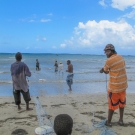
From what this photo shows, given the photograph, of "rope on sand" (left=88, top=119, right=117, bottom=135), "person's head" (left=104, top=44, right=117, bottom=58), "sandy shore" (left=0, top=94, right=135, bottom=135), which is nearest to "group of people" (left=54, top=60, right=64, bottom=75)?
"sandy shore" (left=0, top=94, right=135, bottom=135)

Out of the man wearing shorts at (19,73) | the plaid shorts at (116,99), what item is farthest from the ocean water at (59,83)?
the man wearing shorts at (19,73)

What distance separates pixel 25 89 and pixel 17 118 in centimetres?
93

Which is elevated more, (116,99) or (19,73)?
(19,73)

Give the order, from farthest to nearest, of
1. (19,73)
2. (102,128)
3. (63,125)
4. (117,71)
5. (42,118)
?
(19,73)
(42,118)
(102,128)
(117,71)
(63,125)

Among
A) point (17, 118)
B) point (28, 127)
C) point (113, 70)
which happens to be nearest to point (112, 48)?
point (113, 70)

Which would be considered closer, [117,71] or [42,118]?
[117,71]

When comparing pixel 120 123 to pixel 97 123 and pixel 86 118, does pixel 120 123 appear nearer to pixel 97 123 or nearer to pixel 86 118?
pixel 97 123

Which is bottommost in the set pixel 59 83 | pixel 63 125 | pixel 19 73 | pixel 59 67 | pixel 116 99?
pixel 59 83

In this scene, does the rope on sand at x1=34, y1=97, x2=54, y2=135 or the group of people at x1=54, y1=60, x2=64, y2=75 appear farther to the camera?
the group of people at x1=54, y1=60, x2=64, y2=75

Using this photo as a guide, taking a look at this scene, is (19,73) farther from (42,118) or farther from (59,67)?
(59,67)

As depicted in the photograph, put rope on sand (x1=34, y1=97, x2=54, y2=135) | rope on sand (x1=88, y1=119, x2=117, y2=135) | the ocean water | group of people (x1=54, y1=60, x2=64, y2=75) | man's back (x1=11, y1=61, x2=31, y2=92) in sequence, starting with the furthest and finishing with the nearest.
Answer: group of people (x1=54, y1=60, x2=64, y2=75) < the ocean water < man's back (x1=11, y1=61, x2=31, y2=92) < rope on sand (x1=34, y1=97, x2=54, y2=135) < rope on sand (x1=88, y1=119, x2=117, y2=135)

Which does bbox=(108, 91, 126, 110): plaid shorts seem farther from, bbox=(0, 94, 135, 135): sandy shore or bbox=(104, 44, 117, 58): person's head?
bbox=(104, 44, 117, 58): person's head

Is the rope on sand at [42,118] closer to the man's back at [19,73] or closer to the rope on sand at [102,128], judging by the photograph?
the man's back at [19,73]

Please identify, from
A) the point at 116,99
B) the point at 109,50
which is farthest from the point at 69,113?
the point at 109,50
